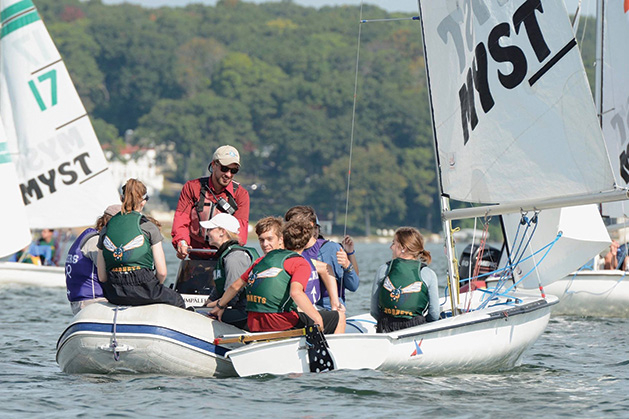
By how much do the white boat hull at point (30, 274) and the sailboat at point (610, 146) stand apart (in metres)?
8.14

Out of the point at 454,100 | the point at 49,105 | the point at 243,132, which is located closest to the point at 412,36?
the point at 243,132

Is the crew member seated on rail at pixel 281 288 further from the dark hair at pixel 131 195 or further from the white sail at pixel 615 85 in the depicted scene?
the white sail at pixel 615 85

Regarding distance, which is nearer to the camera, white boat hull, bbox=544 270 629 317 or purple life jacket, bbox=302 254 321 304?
purple life jacket, bbox=302 254 321 304

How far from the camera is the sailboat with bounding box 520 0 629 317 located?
47.8 ft

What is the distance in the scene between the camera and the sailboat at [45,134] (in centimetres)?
2031

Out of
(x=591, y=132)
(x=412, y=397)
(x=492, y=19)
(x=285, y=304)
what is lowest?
(x=412, y=397)

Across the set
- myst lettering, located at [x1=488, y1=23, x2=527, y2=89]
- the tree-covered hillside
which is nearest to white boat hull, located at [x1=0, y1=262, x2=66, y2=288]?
myst lettering, located at [x1=488, y1=23, x2=527, y2=89]

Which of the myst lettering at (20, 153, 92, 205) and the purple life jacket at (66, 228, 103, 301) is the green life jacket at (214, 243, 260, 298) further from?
the myst lettering at (20, 153, 92, 205)

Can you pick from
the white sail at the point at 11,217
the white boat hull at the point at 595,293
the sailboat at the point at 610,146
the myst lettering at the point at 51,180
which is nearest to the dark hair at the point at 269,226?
the white sail at the point at 11,217

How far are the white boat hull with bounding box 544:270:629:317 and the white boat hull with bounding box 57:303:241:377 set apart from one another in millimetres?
7547

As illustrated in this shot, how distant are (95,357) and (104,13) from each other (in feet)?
453

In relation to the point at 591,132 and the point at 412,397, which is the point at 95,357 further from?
the point at 591,132

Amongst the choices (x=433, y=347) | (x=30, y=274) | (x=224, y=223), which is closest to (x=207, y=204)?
(x=224, y=223)

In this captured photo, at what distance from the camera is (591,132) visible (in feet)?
28.0
